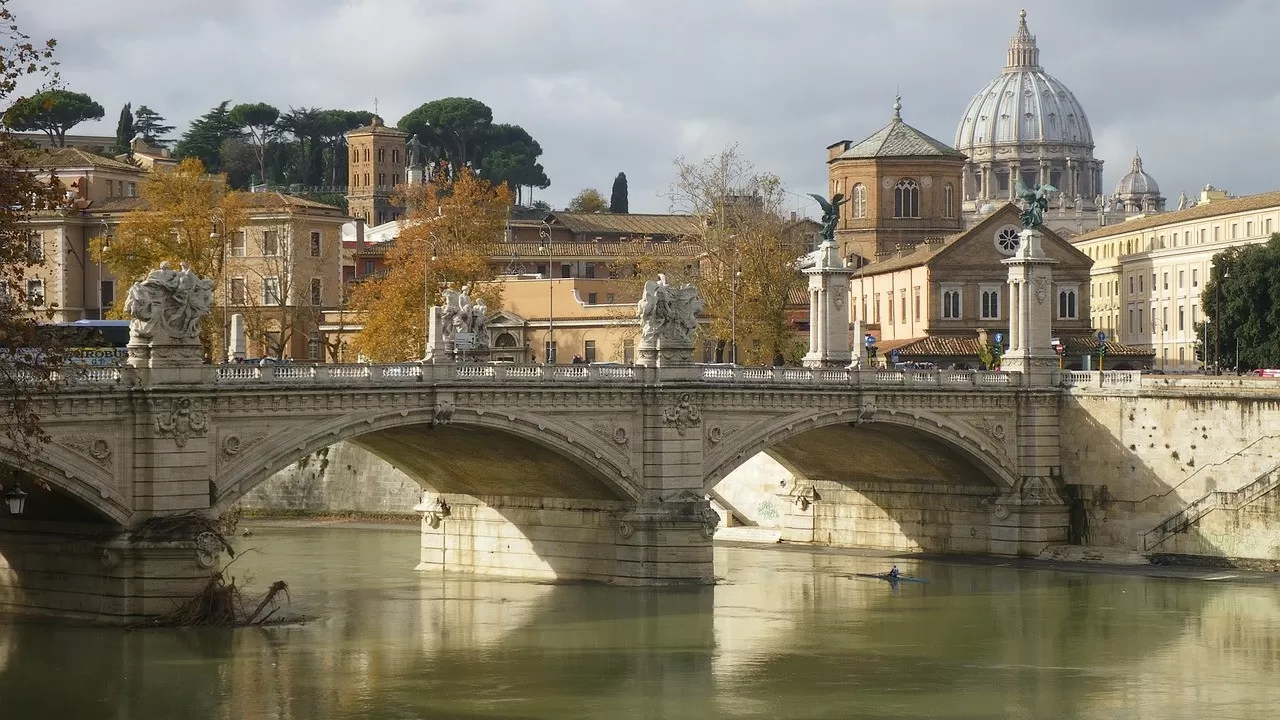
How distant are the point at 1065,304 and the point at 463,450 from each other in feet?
133

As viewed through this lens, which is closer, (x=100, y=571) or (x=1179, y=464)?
(x=100, y=571)

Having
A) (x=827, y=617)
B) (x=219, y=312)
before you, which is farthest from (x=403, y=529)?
(x=827, y=617)

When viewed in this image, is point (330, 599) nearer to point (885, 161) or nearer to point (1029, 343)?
point (1029, 343)

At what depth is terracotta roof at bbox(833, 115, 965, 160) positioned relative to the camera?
10725cm

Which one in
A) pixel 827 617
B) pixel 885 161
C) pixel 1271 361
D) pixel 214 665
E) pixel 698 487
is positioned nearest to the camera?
pixel 214 665

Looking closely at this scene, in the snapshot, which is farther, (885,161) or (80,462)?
(885,161)

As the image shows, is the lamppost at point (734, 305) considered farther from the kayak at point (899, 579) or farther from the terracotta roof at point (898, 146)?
the terracotta roof at point (898, 146)

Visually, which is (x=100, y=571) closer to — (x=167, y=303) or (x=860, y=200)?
(x=167, y=303)

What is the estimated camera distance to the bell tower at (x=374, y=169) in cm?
15212

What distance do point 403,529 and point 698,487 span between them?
1925 cm

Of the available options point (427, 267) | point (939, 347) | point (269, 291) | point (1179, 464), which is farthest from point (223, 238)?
point (1179, 464)

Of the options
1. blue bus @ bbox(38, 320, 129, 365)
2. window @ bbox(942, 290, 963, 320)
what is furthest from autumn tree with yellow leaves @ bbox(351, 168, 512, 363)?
window @ bbox(942, 290, 963, 320)

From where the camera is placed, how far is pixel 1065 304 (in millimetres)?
91750

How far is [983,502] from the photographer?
65.8m
